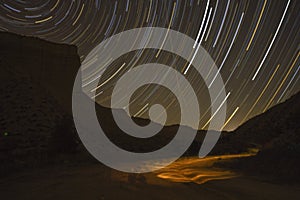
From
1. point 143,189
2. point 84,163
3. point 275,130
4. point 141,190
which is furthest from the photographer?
point 275,130

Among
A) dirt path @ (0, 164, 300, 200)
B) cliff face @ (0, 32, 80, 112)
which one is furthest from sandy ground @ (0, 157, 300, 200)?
cliff face @ (0, 32, 80, 112)

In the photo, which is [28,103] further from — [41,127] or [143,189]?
[143,189]

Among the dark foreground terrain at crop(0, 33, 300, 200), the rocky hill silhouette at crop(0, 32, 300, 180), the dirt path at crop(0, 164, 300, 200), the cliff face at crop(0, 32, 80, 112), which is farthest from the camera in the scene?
the cliff face at crop(0, 32, 80, 112)

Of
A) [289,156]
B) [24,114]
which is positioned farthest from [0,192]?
[24,114]

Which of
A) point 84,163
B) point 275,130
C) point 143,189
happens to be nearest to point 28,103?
point 84,163

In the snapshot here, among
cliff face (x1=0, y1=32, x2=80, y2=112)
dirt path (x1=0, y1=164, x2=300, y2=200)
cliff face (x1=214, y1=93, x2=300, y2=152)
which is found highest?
cliff face (x1=0, y1=32, x2=80, y2=112)

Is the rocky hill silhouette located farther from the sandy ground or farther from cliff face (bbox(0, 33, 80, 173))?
the sandy ground

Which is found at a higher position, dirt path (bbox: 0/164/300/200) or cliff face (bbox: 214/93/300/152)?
cliff face (bbox: 214/93/300/152)

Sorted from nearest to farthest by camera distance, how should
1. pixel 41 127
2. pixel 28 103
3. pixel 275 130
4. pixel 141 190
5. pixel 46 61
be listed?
pixel 141 190
pixel 41 127
pixel 28 103
pixel 275 130
pixel 46 61

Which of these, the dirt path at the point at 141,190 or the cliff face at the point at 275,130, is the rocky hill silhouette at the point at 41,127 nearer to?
the cliff face at the point at 275,130

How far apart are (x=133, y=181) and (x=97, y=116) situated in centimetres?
3882

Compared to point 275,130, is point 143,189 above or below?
below

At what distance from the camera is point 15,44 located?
4303cm

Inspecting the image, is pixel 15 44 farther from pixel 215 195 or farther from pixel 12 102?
pixel 215 195
